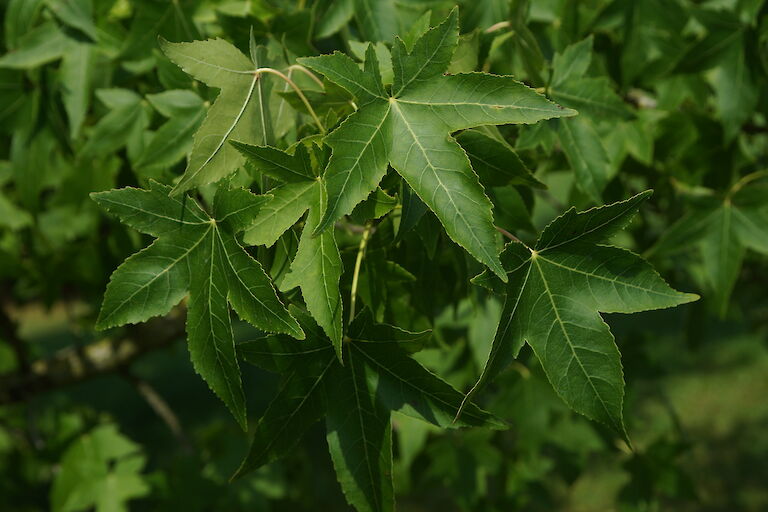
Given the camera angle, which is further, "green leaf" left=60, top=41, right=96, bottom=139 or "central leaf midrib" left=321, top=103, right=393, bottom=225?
"green leaf" left=60, top=41, right=96, bottom=139

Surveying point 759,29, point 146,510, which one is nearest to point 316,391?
point 759,29

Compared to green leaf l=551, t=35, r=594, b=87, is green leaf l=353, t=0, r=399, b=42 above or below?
above

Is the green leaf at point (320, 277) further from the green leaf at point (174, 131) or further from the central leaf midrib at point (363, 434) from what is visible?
the green leaf at point (174, 131)

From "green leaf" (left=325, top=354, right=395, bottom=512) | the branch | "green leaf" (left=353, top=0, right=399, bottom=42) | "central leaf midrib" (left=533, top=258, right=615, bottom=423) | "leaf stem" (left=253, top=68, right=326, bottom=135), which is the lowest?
the branch

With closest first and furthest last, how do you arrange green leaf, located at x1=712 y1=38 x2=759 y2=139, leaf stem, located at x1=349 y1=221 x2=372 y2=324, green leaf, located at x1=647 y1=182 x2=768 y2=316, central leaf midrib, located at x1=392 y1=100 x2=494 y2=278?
central leaf midrib, located at x1=392 y1=100 x2=494 y2=278 → leaf stem, located at x1=349 y1=221 x2=372 y2=324 → green leaf, located at x1=712 y1=38 x2=759 y2=139 → green leaf, located at x1=647 y1=182 x2=768 y2=316

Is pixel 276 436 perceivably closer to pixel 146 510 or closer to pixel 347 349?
pixel 347 349

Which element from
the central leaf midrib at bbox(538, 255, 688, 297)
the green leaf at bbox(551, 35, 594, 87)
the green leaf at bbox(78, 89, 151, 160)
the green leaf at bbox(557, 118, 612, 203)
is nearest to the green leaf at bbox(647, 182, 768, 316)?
the green leaf at bbox(557, 118, 612, 203)

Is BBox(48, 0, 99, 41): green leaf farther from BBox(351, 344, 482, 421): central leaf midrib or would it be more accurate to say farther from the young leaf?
BBox(351, 344, 482, 421): central leaf midrib

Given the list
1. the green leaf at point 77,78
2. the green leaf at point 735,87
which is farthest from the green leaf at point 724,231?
the green leaf at point 77,78

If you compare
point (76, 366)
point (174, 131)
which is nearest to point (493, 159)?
point (174, 131)
